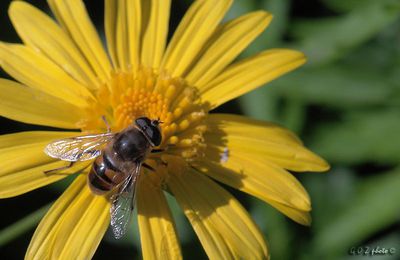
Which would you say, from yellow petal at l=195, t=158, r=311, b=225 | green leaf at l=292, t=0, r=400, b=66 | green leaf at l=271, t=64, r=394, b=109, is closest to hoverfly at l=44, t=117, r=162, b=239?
yellow petal at l=195, t=158, r=311, b=225

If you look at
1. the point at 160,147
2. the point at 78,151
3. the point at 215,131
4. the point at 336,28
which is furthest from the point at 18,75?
the point at 336,28

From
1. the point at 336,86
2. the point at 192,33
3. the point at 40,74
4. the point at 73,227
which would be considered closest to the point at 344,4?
the point at 336,86

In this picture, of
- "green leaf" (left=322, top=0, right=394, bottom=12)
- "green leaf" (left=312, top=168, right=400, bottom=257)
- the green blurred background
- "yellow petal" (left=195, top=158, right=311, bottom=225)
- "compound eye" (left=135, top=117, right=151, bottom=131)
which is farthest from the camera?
"green leaf" (left=322, top=0, right=394, bottom=12)

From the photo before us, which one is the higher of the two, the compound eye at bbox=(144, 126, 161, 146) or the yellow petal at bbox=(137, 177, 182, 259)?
the compound eye at bbox=(144, 126, 161, 146)

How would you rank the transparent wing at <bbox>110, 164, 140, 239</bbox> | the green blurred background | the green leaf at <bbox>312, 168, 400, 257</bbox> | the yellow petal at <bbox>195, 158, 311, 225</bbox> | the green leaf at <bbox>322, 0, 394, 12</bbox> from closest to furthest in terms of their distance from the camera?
the transparent wing at <bbox>110, 164, 140, 239</bbox> → the yellow petal at <bbox>195, 158, 311, 225</bbox> → the green leaf at <bbox>312, 168, 400, 257</bbox> → the green blurred background → the green leaf at <bbox>322, 0, 394, 12</bbox>

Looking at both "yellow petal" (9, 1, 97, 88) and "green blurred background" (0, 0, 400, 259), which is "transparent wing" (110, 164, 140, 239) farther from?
"green blurred background" (0, 0, 400, 259)

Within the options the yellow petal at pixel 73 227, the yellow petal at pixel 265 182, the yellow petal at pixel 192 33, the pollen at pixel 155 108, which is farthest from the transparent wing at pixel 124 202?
the yellow petal at pixel 192 33

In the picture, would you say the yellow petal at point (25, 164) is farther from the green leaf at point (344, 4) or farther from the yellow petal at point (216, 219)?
the green leaf at point (344, 4)
